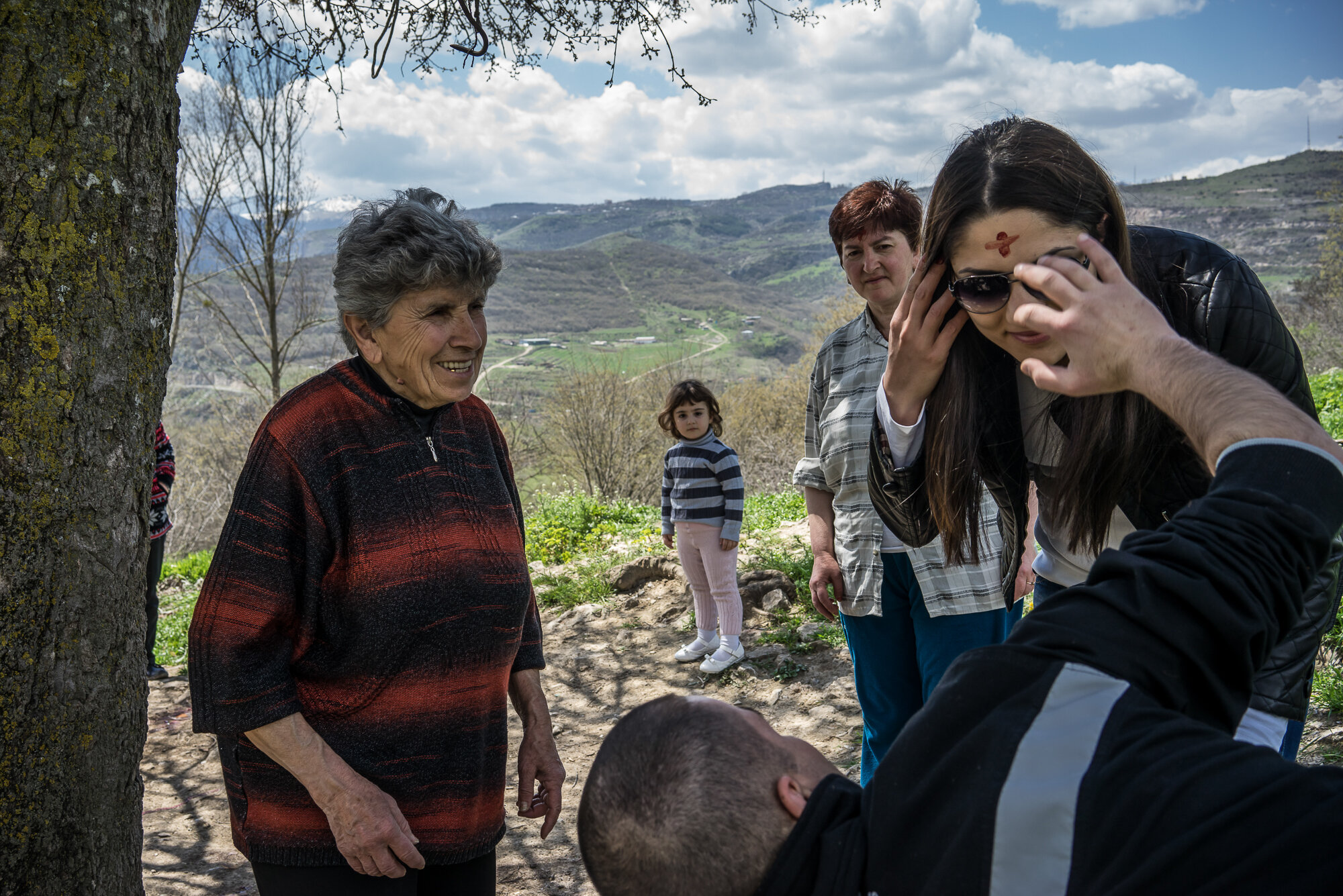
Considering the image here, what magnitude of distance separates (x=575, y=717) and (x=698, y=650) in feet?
3.22

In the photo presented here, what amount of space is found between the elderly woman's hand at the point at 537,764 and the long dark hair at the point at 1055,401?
121 centimetres

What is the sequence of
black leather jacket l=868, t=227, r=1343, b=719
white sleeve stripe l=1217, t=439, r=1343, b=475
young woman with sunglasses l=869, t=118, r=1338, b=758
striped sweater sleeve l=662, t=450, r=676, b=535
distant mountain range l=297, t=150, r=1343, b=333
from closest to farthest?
1. white sleeve stripe l=1217, t=439, r=1343, b=475
2. black leather jacket l=868, t=227, r=1343, b=719
3. young woman with sunglasses l=869, t=118, r=1338, b=758
4. striped sweater sleeve l=662, t=450, r=676, b=535
5. distant mountain range l=297, t=150, r=1343, b=333

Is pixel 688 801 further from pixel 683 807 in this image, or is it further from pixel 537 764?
pixel 537 764

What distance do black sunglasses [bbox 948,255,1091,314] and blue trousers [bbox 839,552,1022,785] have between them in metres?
1.43

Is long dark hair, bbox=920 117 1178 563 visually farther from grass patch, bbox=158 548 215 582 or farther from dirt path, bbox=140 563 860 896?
grass patch, bbox=158 548 215 582

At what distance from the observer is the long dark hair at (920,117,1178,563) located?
5.06ft

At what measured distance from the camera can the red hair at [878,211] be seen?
3213 millimetres

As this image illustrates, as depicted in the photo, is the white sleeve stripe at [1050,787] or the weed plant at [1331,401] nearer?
the white sleeve stripe at [1050,787]

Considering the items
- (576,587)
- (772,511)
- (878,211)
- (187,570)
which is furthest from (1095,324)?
(187,570)

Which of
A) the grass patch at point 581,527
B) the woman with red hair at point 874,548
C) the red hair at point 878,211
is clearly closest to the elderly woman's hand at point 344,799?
the woman with red hair at point 874,548

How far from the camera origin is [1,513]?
1546mm

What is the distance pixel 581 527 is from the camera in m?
9.93

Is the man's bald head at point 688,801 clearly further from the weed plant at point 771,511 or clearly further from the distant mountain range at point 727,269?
the distant mountain range at point 727,269

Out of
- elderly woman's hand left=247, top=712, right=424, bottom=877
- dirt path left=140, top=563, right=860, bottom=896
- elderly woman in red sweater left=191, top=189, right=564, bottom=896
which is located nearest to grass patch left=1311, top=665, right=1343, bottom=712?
dirt path left=140, top=563, right=860, bottom=896
